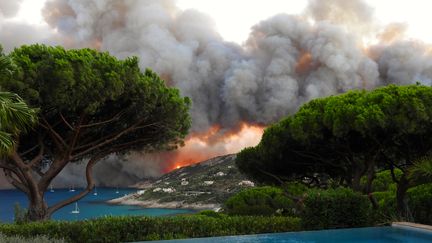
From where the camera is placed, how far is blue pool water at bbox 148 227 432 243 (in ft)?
55.1

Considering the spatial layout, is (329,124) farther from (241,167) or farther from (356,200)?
(241,167)

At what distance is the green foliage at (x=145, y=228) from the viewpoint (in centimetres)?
1738

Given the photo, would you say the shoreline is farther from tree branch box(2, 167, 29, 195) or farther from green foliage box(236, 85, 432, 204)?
tree branch box(2, 167, 29, 195)

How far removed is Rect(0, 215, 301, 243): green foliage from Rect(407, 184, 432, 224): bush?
223 inches

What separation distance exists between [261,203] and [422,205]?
1275 cm

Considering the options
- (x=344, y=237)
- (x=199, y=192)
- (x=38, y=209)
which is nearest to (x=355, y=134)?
(x=344, y=237)

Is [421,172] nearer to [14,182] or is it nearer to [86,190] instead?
[86,190]

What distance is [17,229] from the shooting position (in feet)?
57.9

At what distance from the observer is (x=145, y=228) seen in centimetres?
1836

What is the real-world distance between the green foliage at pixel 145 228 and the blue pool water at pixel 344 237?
1.33m

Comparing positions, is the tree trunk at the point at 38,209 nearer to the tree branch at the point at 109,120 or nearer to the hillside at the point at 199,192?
the tree branch at the point at 109,120

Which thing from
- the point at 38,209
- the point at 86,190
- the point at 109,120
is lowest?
the point at 38,209

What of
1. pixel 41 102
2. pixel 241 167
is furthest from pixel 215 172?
pixel 41 102

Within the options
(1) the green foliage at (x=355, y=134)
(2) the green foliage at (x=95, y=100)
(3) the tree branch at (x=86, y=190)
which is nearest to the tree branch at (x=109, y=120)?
(2) the green foliage at (x=95, y=100)
